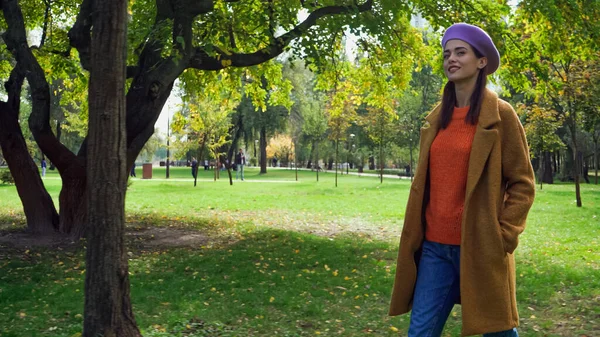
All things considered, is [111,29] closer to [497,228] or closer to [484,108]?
[484,108]

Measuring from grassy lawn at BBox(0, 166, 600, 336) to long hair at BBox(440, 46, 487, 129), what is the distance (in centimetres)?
336

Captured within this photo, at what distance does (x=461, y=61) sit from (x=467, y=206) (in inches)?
30.4

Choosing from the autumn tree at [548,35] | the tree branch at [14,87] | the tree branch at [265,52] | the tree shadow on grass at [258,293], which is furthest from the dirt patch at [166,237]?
the autumn tree at [548,35]

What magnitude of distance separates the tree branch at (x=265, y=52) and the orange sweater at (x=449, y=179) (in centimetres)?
764

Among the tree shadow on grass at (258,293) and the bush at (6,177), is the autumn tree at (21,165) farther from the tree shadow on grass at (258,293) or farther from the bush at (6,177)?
the bush at (6,177)

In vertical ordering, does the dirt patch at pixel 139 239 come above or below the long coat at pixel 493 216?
below

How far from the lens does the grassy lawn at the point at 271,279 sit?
238 inches

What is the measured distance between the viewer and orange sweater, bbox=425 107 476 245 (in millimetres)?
2934

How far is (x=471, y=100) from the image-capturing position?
119 inches

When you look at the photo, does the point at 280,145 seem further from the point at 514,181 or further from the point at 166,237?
the point at 514,181

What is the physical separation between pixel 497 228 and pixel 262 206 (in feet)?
55.0

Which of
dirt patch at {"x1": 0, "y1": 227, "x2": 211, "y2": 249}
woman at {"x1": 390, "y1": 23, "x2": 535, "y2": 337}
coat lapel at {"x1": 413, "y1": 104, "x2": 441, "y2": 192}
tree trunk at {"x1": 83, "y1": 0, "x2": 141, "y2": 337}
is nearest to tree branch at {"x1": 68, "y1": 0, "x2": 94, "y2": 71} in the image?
dirt patch at {"x1": 0, "y1": 227, "x2": 211, "y2": 249}

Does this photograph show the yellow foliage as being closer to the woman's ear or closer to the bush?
the bush

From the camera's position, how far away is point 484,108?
9.71ft
